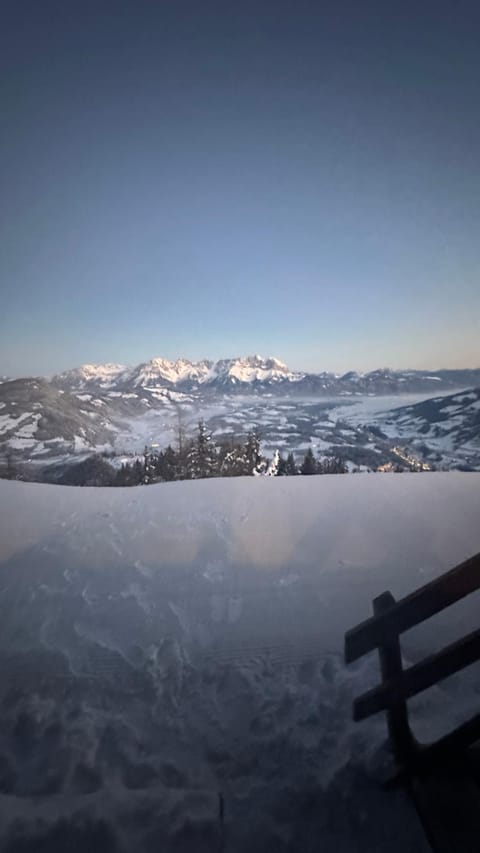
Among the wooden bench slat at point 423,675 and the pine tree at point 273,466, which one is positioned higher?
the wooden bench slat at point 423,675

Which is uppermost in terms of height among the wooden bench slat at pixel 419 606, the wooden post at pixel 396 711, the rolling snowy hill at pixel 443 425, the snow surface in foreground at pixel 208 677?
the wooden bench slat at pixel 419 606

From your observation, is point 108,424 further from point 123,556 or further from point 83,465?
point 123,556

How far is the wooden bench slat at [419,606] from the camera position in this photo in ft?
5.26

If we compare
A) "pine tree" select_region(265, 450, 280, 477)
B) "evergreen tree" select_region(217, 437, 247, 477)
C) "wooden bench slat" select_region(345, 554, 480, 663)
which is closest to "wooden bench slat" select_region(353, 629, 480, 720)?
"wooden bench slat" select_region(345, 554, 480, 663)

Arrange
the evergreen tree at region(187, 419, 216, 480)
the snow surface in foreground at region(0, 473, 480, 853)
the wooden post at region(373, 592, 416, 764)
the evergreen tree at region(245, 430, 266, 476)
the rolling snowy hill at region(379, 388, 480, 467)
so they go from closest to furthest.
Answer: the wooden post at region(373, 592, 416, 764), the snow surface in foreground at region(0, 473, 480, 853), the evergreen tree at region(187, 419, 216, 480), the evergreen tree at region(245, 430, 266, 476), the rolling snowy hill at region(379, 388, 480, 467)

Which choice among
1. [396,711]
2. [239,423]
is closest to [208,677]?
[396,711]

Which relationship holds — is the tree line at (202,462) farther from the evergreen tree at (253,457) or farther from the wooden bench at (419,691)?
the wooden bench at (419,691)

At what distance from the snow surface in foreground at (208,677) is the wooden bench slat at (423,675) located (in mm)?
568

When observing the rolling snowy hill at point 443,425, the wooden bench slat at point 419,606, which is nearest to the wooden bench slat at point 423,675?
the wooden bench slat at point 419,606

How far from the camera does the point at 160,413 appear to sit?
52.5 meters

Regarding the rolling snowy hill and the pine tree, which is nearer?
the pine tree

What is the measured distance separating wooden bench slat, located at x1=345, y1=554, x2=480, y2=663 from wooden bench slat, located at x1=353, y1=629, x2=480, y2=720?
153 mm

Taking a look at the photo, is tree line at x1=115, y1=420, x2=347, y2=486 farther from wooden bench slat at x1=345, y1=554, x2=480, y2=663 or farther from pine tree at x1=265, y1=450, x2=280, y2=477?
wooden bench slat at x1=345, y1=554, x2=480, y2=663

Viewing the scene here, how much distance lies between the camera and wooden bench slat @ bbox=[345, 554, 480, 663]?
1603 mm
